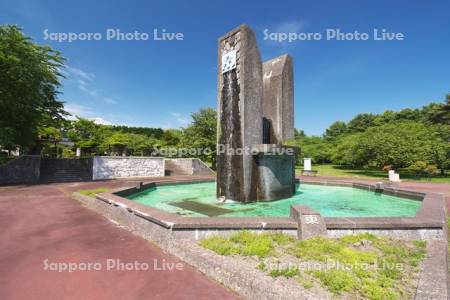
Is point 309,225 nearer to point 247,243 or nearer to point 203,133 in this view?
point 247,243

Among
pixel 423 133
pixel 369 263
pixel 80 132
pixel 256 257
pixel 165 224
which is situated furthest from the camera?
pixel 80 132

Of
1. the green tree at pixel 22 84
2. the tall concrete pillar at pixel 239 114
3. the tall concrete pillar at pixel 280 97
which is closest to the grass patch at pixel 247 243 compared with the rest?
the tall concrete pillar at pixel 239 114

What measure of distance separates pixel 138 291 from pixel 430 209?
7.27 metres

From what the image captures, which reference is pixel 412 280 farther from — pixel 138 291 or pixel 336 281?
pixel 138 291

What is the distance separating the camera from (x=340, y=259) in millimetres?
3684

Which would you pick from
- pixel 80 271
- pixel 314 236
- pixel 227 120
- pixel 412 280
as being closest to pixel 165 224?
pixel 80 271

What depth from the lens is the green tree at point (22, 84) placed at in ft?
47.4

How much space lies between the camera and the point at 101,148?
32.3 m

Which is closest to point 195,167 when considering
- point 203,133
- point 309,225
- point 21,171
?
point 203,133

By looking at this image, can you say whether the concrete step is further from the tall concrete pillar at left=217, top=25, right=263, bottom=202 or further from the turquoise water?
the tall concrete pillar at left=217, top=25, right=263, bottom=202

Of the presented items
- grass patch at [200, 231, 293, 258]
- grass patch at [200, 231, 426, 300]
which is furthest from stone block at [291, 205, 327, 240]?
grass patch at [200, 231, 293, 258]

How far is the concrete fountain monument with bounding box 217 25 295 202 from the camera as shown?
9.05 m

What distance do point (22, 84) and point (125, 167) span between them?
30.6 ft

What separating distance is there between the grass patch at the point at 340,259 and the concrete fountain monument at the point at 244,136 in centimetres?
454
